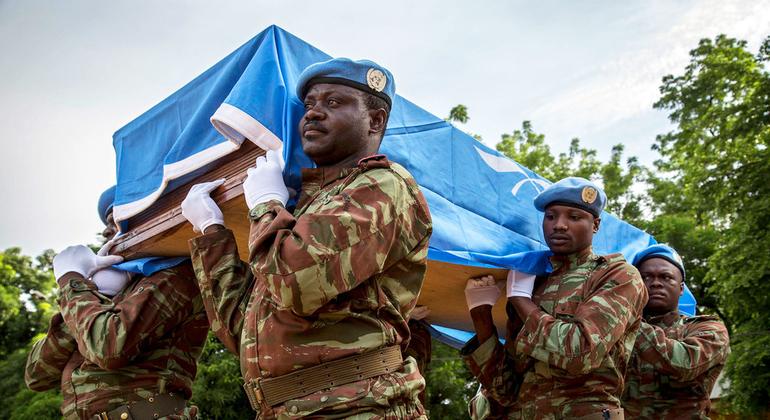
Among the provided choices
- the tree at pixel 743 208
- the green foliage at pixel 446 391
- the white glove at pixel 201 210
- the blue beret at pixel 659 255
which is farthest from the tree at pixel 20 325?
the tree at pixel 743 208

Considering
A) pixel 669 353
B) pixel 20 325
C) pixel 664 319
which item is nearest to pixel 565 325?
pixel 669 353

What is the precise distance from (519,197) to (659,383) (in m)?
1.55

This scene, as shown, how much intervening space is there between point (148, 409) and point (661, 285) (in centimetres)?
333

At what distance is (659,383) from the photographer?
4.63 m

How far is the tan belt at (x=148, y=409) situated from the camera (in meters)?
3.54

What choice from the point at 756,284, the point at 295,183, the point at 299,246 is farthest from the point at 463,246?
the point at 756,284

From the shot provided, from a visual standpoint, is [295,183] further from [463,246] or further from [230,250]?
[463,246]

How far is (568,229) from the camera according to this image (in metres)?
3.91

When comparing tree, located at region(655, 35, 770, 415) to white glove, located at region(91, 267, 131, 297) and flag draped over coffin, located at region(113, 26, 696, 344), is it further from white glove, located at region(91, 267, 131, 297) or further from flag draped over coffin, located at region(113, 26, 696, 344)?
white glove, located at region(91, 267, 131, 297)

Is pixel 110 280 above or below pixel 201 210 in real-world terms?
below

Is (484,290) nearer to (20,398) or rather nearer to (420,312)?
(420,312)

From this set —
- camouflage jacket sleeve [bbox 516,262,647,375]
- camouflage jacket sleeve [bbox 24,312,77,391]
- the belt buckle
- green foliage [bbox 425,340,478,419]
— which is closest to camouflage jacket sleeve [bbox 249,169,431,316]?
the belt buckle

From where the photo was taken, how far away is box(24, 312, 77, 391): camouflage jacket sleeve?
3.93 metres

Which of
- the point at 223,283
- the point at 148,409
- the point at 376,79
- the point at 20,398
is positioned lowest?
the point at 20,398
